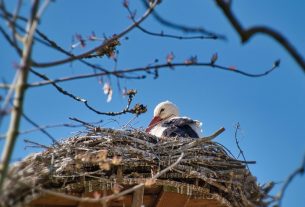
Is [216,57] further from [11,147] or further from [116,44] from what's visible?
[116,44]

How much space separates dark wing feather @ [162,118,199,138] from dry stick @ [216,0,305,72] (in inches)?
176

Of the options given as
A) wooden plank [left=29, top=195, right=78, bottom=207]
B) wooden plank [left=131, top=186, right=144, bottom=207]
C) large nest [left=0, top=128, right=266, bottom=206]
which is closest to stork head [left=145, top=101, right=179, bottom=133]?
large nest [left=0, top=128, right=266, bottom=206]

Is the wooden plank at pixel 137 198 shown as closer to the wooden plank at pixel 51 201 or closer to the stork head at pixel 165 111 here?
the wooden plank at pixel 51 201

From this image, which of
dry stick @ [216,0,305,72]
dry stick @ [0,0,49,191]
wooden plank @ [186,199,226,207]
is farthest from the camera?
wooden plank @ [186,199,226,207]

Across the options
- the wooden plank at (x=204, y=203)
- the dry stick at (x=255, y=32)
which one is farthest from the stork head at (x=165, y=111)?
the dry stick at (x=255, y=32)

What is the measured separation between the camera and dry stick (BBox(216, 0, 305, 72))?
2.05m

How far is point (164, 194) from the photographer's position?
5141 mm

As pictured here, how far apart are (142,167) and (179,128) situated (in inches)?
68.3

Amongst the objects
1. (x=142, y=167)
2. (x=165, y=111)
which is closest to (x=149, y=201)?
(x=142, y=167)

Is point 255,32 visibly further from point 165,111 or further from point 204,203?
point 165,111

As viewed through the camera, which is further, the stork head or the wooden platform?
the stork head

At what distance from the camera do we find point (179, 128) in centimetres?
684

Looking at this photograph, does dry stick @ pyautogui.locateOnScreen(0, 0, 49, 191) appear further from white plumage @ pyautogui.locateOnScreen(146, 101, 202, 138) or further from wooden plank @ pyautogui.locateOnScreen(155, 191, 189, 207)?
white plumage @ pyautogui.locateOnScreen(146, 101, 202, 138)

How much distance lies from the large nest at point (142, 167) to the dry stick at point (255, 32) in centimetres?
262
